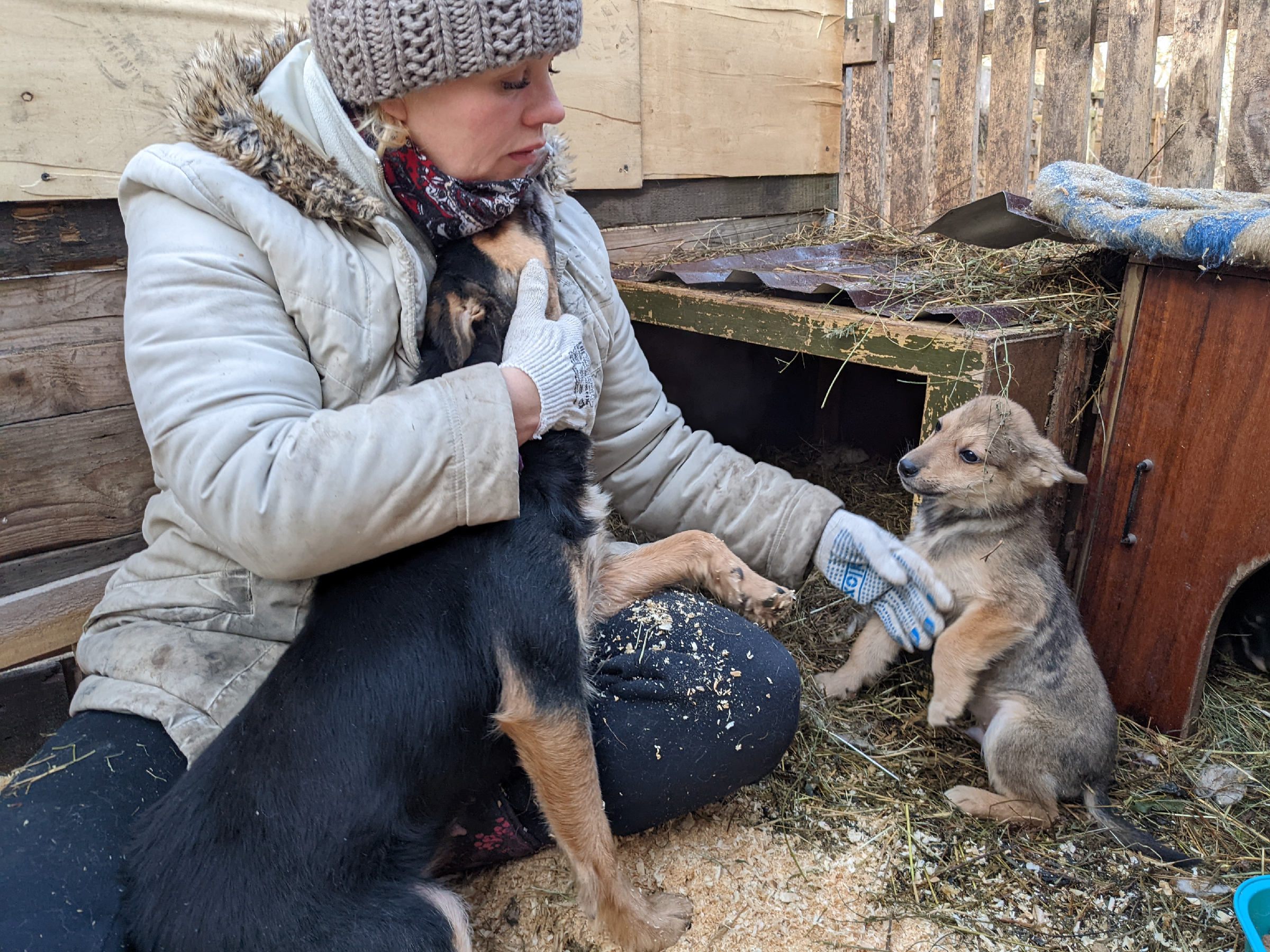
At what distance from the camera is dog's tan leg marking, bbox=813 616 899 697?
3.28m

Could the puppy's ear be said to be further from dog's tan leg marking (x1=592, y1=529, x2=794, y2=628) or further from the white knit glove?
dog's tan leg marking (x1=592, y1=529, x2=794, y2=628)

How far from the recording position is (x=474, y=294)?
7.18 ft

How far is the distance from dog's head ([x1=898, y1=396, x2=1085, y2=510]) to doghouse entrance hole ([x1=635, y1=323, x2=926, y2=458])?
6.75ft

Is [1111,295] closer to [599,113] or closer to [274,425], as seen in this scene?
[599,113]

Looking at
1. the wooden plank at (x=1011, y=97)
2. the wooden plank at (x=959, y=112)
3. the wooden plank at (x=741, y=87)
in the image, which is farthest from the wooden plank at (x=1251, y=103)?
the wooden plank at (x=741, y=87)

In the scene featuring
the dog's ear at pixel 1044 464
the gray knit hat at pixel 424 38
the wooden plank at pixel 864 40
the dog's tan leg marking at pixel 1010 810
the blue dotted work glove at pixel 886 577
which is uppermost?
the wooden plank at pixel 864 40

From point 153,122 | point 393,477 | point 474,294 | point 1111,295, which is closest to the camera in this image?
point 393,477

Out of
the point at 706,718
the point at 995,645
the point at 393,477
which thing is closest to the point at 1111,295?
the point at 995,645

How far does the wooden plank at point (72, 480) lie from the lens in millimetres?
2818

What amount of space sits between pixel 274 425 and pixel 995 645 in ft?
7.70

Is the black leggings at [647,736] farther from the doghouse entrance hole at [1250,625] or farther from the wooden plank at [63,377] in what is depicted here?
the doghouse entrance hole at [1250,625]

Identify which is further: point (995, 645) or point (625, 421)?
point (625, 421)

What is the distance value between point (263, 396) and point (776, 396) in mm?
3987

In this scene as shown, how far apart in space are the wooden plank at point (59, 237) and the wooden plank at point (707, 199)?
1.98 m
